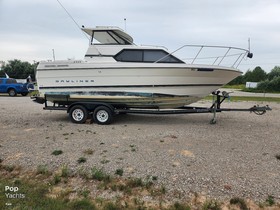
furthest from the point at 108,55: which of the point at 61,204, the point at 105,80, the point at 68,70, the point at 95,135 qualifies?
the point at 61,204

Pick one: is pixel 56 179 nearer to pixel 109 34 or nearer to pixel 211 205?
pixel 211 205

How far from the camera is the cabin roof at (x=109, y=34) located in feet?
28.3

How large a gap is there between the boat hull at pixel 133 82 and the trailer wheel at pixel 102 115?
304 mm

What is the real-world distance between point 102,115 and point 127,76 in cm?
158

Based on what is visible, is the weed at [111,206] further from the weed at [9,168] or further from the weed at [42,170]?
the weed at [9,168]

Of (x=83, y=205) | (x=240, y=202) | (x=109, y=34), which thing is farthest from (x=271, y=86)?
(x=83, y=205)

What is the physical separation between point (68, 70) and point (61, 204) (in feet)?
19.2

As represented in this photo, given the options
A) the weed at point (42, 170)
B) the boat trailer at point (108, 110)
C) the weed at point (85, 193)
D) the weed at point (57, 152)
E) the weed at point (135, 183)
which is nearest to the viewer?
the weed at point (85, 193)

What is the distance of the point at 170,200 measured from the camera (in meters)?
3.51

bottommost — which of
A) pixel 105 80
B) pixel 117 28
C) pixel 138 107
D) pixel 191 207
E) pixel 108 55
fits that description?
pixel 191 207

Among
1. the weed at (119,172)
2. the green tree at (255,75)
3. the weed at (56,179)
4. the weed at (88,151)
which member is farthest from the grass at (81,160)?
the green tree at (255,75)

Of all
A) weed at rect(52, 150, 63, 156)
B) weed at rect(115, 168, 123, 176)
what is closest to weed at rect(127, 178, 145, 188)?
weed at rect(115, 168, 123, 176)

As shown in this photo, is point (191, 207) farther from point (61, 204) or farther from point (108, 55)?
point (108, 55)

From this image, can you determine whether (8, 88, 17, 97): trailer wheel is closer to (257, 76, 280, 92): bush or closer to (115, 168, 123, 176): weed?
(115, 168, 123, 176): weed
